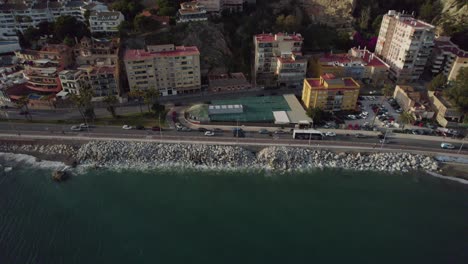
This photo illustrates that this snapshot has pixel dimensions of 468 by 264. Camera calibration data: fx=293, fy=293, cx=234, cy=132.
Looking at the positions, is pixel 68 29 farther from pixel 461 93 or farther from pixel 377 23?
pixel 461 93

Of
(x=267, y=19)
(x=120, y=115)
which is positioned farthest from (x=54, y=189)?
(x=267, y=19)

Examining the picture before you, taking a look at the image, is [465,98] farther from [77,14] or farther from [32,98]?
[77,14]

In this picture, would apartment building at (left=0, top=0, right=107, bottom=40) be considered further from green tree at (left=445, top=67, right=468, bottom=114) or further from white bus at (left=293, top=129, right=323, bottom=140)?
green tree at (left=445, top=67, right=468, bottom=114)

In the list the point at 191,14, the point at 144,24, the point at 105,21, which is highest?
the point at 191,14

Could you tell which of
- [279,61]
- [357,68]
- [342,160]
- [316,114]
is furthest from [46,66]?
[357,68]

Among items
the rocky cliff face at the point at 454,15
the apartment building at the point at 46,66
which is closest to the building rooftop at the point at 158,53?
the apartment building at the point at 46,66

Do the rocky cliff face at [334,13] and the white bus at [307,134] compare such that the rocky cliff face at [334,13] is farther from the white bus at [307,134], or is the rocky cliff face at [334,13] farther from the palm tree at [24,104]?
the palm tree at [24,104]

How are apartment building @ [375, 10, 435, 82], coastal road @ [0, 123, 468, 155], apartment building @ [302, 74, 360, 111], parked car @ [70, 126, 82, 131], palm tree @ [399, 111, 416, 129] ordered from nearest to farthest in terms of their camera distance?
coastal road @ [0, 123, 468, 155] → parked car @ [70, 126, 82, 131] → palm tree @ [399, 111, 416, 129] → apartment building @ [302, 74, 360, 111] → apartment building @ [375, 10, 435, 82]

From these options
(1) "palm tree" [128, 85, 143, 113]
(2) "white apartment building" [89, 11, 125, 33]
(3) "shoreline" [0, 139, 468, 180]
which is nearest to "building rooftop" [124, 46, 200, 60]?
(1) "palm tree" [128, 85, 143, 113]
